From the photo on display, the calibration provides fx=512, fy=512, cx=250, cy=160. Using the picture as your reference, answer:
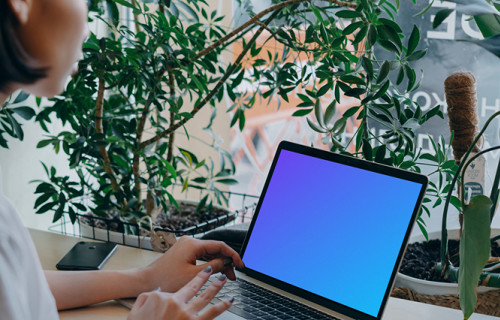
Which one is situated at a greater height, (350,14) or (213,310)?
(350,14)

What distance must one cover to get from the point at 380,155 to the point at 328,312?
0.28 m

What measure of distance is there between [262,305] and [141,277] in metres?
0.23

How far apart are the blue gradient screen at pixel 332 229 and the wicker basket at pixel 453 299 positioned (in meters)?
0.20

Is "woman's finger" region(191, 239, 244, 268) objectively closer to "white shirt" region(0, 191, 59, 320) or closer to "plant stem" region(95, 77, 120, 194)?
"white shirt" region(0, 191, 59, 320)

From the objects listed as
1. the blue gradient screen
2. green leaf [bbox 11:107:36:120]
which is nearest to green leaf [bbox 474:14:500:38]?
the blue gradient screen

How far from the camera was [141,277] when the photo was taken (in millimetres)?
Answer: 905

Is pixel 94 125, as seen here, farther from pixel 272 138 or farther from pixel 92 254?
pixel 272 138

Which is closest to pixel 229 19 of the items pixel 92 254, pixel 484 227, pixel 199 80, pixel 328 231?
pixel 199 80

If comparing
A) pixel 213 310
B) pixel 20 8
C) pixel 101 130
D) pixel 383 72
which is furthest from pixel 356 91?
pixel 101 130

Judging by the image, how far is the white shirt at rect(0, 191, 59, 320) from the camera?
63 cm

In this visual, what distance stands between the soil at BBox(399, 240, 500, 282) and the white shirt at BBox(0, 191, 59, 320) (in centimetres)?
69

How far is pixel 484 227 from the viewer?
2.14 ft

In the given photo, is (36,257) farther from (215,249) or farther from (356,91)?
(356,91)

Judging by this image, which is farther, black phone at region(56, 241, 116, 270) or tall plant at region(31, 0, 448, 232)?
black phone at region(56, 241, 116, 270)
